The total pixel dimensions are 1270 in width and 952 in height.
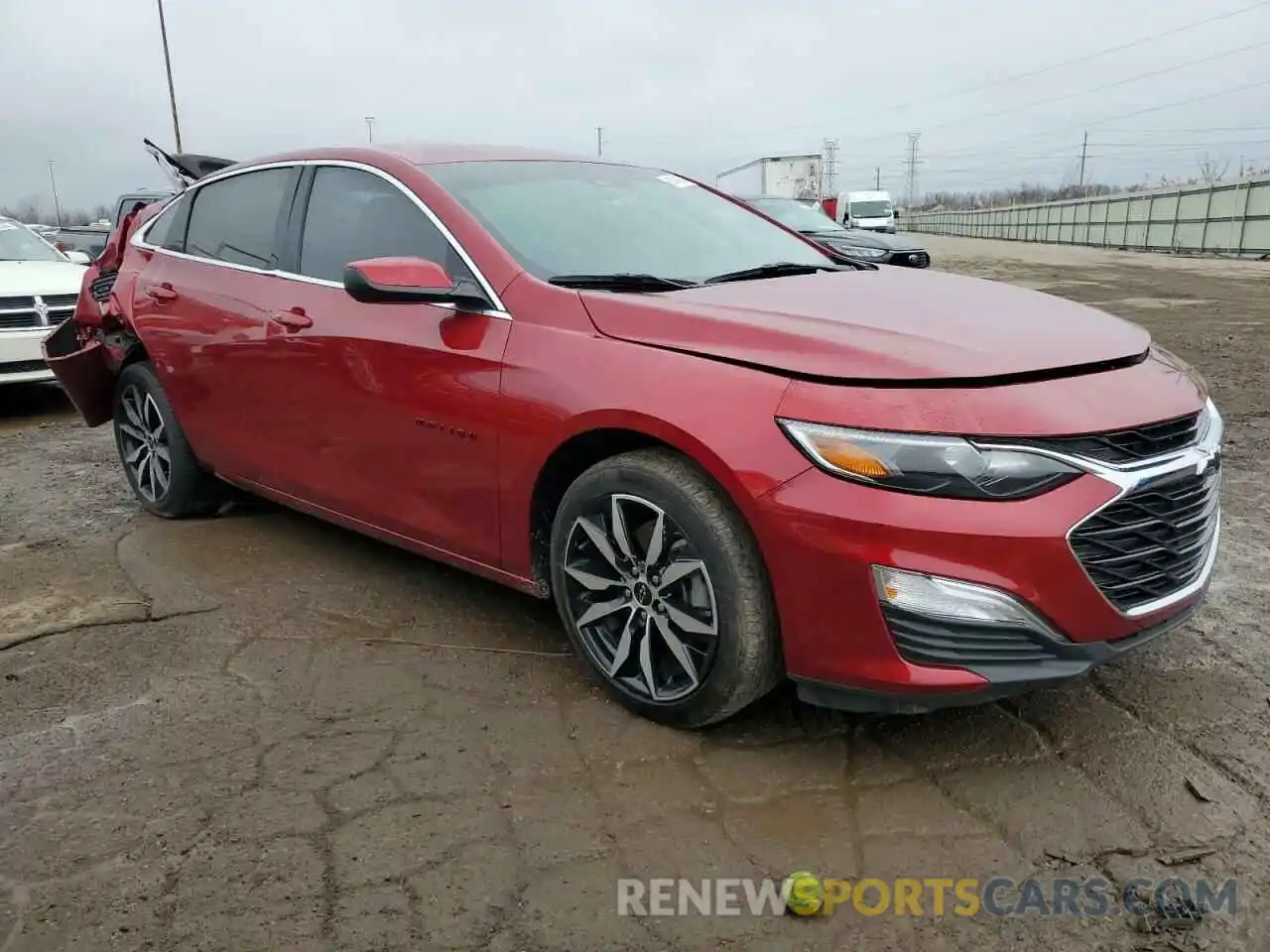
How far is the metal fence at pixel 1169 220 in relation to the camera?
27281mm

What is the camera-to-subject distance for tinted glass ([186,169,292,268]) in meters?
4.07

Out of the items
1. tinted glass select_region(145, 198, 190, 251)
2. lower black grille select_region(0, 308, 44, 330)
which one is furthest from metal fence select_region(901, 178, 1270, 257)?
tinted glass select_region(145, 198, 190, 251)

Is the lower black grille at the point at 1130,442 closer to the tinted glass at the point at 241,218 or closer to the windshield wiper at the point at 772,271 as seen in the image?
the windshield wiper at the point at 772,271

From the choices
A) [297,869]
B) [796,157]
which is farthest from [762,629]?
[796,157]

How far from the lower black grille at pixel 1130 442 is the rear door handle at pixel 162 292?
3680 millimetres

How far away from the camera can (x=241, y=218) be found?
4.28 metres

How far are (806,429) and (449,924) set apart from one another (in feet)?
4.38

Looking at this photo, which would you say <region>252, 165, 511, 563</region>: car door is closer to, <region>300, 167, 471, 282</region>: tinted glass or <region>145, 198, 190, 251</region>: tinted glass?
<region>300, 167, 471, 282</region>: tinted glass

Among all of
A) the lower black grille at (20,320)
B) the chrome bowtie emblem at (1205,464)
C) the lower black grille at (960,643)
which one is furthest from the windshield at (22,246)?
the chrome bowtie emblem at (1205,464)

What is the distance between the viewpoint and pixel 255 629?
364 cm

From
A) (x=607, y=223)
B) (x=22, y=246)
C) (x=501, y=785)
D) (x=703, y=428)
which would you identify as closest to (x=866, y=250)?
(x=22, y=246)

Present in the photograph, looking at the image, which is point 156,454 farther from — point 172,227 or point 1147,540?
point 1147,540

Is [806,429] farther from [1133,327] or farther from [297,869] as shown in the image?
[297,869]

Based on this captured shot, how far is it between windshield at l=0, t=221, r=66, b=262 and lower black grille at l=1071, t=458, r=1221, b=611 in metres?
9.31
